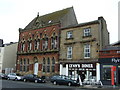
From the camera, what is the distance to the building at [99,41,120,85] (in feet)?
85.9

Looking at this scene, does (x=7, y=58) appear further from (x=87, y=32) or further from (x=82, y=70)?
(x=87, y=32)

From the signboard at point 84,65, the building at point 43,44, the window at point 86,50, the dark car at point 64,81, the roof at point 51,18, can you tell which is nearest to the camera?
the dark car at point 64,81

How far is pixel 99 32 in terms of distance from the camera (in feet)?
95.4

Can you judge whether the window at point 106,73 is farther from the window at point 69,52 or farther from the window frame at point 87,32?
the window at point 69,52

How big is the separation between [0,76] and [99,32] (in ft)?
76.6

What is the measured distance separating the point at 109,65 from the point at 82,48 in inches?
222

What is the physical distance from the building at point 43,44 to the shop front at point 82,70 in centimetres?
213

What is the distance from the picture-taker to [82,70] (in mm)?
29750

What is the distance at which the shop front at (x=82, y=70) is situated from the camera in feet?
92.5

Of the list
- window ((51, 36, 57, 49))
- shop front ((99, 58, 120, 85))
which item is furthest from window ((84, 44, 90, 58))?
window ((51, 36, 57, 49))

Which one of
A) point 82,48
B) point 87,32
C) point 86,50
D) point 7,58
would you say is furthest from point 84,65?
point 7,58

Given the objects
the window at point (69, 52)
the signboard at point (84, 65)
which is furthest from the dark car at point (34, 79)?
the window at point (69, 52)

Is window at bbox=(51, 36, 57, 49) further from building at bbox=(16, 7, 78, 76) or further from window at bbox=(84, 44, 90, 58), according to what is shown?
window at bbox=(84, 44, 90, 58)

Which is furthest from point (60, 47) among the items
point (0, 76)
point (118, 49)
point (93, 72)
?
point (0, 76)
